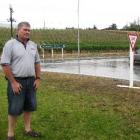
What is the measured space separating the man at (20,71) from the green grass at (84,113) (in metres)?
0.62

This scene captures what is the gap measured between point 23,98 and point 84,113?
2416mm

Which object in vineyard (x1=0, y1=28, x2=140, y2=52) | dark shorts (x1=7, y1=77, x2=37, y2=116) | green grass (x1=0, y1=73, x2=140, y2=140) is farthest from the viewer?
vineyard (x1=0, y1=28, x2=140, y2=52)

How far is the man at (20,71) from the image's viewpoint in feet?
22.3

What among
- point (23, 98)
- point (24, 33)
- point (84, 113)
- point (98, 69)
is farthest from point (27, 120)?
point (98, 69)

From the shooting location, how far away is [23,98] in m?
7.00

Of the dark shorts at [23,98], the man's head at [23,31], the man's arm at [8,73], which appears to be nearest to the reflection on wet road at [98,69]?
the dark shorts at [23,98]

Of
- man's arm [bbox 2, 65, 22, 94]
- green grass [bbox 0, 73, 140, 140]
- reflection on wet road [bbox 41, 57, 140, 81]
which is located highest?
man's arm [bbox 2, 65, 22, 94]

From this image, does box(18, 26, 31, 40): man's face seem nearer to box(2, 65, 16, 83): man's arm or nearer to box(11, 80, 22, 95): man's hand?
box(2, 65, 16, 83): man's arm

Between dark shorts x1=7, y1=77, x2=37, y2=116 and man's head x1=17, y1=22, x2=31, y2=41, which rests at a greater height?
man's head x1=17, y1=22, x2=31, y2=41

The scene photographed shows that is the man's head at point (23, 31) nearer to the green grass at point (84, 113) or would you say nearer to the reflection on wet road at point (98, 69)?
the green grass at point (84, 113)

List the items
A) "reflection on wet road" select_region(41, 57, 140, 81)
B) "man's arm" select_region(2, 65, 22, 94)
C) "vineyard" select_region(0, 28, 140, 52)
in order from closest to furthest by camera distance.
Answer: "man's arm" select_region(2, 65, 22, 94) → "reflection on wet road" select_region(41, 57, 140, 81) → "vineyard" select_region(0, 28, 140, 52)

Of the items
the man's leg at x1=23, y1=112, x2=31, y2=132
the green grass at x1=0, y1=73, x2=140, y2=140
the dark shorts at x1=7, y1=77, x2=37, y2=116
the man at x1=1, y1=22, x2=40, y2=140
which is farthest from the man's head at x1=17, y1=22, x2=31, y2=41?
A: the green grass at x1=0, y1=73, x2=140, y2=140

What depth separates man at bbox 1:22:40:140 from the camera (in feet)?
22.3

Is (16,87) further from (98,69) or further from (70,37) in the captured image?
(70,37)
